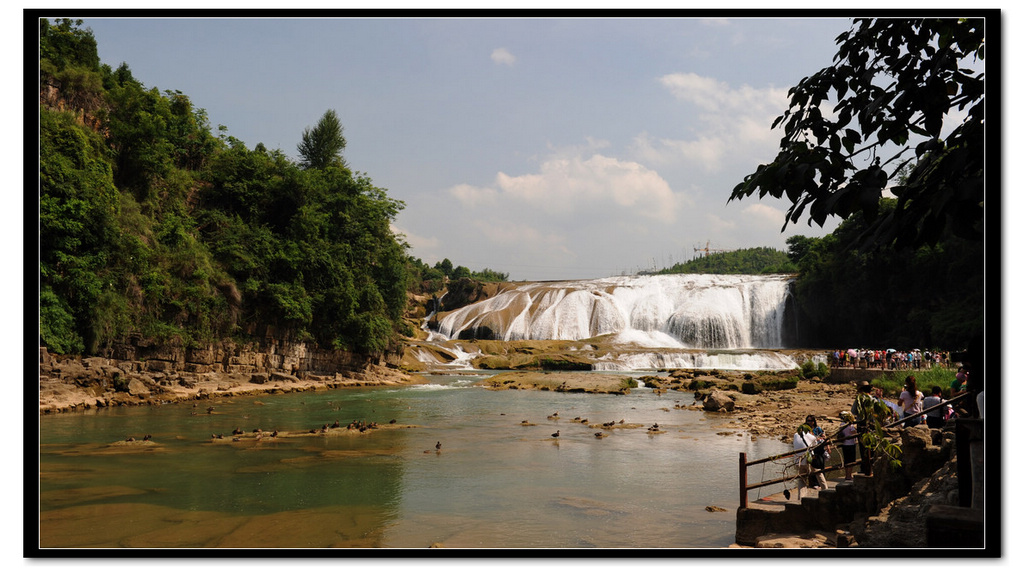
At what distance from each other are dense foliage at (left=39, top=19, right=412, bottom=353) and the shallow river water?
4169 mm

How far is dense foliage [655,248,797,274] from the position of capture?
324 ft

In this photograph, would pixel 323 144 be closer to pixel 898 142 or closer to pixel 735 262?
pixel 898 142

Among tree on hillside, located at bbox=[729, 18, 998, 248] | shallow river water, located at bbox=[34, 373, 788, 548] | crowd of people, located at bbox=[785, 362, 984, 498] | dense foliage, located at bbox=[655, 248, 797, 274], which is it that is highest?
dense foliage, located at bbox=[655, 248, 797, 274]

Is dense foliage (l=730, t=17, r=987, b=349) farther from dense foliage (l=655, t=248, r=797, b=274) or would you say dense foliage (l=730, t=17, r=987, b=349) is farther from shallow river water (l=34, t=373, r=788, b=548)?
dense foliage (l=655, t=248, r=797, b=274)

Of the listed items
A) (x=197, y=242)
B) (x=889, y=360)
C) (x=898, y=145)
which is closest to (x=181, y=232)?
(x=197, y=242)

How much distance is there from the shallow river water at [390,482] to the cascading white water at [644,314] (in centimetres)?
2432

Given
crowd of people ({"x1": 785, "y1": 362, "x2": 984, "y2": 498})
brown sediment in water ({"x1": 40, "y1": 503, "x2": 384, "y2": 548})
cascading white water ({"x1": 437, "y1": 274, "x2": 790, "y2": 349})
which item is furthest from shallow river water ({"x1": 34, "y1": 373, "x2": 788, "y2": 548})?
cascading white water ({"x1": 437, "y1": 274, "x2": 790, "y2": 349})

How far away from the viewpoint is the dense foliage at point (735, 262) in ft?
324

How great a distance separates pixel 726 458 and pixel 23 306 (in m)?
10.5

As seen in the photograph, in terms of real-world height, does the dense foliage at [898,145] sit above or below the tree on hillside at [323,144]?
below

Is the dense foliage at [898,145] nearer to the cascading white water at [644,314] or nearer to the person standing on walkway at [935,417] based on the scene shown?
the person standing on walkway at [935,417]

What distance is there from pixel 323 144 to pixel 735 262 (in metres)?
74.5

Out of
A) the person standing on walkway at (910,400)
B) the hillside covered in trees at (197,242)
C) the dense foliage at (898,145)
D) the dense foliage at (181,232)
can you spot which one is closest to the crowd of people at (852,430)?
the person standing on walkway at (910,400)

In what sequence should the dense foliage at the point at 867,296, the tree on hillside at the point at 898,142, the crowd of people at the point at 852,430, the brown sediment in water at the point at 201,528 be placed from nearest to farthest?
the tree on hillside at the point at 898,142
the crowd of people at the point at 852,430
the brown sediment in water at the point at 201,528
the dense foliage at the point at 867,296
